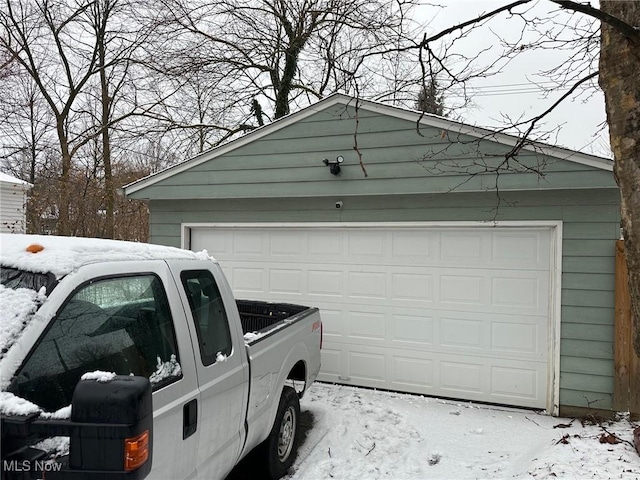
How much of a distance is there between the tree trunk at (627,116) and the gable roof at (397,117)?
5.35 ft

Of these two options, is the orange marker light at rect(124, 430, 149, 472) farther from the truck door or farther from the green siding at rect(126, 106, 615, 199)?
the green siding at rect(126, 106, 615, 199)

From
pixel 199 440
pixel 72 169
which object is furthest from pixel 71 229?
pixel 199 440

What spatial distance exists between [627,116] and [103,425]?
11.1 ft

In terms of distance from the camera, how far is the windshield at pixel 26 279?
1.77 metres

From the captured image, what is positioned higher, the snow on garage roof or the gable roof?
the gable roof

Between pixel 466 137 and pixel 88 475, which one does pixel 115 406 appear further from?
pixel 466 137

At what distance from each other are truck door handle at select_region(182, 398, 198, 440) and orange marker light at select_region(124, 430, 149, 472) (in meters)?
Answer: 0.69

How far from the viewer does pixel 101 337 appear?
1959 millimetres

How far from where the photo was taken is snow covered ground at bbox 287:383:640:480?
3.85 metres

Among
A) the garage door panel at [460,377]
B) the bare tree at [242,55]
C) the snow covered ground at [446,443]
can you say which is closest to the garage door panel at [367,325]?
the snow covered ground at [446,443]

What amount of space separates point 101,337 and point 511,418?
486cm

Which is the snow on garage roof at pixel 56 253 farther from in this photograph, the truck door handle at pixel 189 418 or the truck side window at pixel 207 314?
the truck door handle at pixel 189 418

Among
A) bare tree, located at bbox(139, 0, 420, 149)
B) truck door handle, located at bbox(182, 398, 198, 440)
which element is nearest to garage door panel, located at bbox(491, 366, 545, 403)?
truck door handle, located at bbox(182, 398, 198, 440)

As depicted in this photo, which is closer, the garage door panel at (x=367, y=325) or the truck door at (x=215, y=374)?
the truck door at (x=215, y=374)
